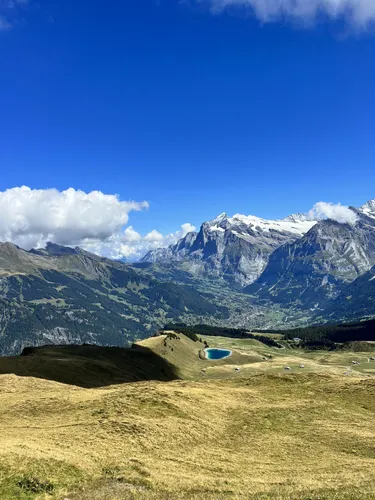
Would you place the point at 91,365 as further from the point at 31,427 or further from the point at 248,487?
the point at 248,487

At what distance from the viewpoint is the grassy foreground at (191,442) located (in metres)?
33.9

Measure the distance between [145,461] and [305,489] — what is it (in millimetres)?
16787

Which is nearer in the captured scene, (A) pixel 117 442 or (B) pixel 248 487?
(B) pixel 248 487

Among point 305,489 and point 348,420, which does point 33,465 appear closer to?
point 305,489

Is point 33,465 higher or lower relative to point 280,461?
higher

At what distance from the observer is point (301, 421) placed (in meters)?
58.2

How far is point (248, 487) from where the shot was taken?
34.9 m

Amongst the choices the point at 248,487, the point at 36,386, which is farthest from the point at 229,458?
the point at 36,386

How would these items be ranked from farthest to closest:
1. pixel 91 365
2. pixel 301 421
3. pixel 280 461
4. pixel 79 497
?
pixel 91 365
pixel 301 421
pixel 280 461
pixel 79 497

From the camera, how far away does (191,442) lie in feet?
161

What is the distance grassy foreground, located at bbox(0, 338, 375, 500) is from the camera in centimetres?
3388

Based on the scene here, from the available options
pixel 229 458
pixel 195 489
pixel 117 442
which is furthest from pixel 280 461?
pixel 117 442

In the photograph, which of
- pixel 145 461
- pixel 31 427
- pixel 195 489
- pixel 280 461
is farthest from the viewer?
pixel 31 427

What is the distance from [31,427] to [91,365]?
90.6 metres
